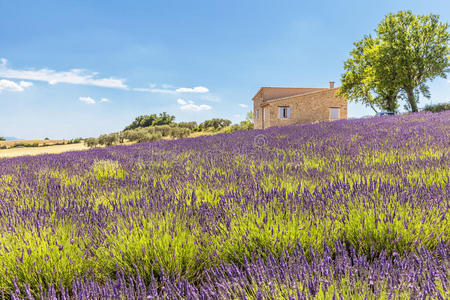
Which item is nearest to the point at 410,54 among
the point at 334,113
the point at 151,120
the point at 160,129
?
the point at 334,113

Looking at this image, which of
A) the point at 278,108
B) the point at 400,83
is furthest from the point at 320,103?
the point at 400,83

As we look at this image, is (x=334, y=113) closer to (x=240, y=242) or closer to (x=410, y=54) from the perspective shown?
(x=410, y=54)

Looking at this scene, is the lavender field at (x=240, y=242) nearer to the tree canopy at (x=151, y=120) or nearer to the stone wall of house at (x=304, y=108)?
the stone wall of house at (x=304, y=108)

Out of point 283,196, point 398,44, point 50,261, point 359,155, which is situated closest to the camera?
point 50,261

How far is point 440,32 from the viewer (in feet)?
79.5

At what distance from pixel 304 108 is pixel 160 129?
16.7m

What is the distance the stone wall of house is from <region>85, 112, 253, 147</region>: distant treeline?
5165 millimetres

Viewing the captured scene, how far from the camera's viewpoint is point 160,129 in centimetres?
2906

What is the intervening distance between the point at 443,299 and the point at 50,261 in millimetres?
1905

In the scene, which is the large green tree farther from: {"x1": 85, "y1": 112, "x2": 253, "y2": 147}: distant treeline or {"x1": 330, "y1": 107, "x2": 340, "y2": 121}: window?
{"x1": 85, "y1": 112, "x2": 253, "y2": 147}: distant treeline

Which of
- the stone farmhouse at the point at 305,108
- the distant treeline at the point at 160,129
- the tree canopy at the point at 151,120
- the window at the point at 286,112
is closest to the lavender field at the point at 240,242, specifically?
the distant treeline at the point at 160,129

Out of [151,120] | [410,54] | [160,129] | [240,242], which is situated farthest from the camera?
[151,120]

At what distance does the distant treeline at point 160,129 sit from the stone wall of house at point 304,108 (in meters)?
5.17

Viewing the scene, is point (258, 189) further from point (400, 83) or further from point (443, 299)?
point (400, 83)
